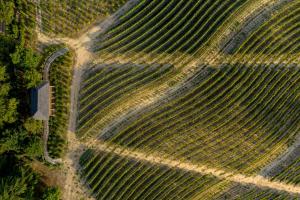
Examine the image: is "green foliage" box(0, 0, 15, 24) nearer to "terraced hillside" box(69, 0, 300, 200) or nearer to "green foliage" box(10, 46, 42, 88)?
"green foliage" box(10, 46, 42, 88)

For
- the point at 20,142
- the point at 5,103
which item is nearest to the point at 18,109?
the point at 5,103

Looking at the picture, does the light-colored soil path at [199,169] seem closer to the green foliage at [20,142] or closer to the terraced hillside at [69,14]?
the green foliage at [20,142]

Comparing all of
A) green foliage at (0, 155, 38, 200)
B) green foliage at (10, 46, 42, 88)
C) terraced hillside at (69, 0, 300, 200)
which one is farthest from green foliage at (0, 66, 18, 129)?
terraced hillside at (69, 0, 300, 200)

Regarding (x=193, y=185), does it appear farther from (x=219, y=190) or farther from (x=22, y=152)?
(x=22, y=152)

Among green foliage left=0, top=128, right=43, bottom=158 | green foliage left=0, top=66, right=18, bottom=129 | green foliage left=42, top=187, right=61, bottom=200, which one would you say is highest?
green foliage left=0, top=66, right=18, bottom=129

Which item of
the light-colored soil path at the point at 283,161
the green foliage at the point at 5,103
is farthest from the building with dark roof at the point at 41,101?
the light-colored soil path at the point at 283,161

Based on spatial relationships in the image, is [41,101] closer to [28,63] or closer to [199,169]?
[28,63]
